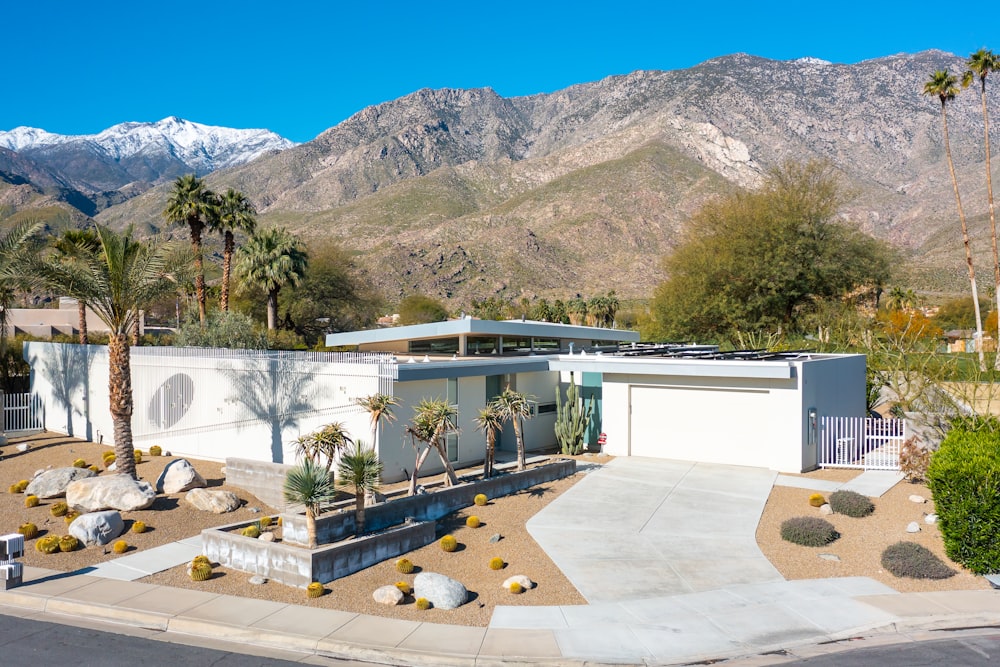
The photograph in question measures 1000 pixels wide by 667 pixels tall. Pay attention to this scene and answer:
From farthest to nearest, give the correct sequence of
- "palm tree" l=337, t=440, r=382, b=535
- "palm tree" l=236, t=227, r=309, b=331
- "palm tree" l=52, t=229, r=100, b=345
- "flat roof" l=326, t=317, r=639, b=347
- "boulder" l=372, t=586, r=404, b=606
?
"palm tree" l=236, t=227, r=309, b=331, "flat roof" l=326, t=317, r=639, b=347, "palm tree" l=52, t=229, r=100, b=345, "palm tree" l=337, t=440, r=382, b=535, "boulder" l=372, t=586, r=404, b=606

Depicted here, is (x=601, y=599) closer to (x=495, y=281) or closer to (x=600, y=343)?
(x=600, y=343)

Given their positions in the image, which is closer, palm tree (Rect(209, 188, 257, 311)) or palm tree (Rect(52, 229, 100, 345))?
palm tree (Rect(52, 229, 100, 345))

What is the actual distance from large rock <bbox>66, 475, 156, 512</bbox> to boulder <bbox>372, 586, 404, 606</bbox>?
8.38 m

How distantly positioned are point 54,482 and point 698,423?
62.4ft

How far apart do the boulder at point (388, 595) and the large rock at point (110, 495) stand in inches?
330

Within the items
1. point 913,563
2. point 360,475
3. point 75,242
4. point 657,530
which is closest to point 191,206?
point 75,242

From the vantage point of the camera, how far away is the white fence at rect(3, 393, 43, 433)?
98.5ft

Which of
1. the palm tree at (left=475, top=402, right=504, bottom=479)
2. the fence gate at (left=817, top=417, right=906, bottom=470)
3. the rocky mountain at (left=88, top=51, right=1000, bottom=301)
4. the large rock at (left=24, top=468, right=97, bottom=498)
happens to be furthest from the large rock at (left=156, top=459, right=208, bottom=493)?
the rocky mountain at (left=88, top=51, right=1000, bottom=301)

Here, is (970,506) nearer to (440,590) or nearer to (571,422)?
(440,590)

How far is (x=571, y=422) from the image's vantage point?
25.5 meters

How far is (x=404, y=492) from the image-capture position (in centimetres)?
1788

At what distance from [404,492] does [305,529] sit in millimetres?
3915

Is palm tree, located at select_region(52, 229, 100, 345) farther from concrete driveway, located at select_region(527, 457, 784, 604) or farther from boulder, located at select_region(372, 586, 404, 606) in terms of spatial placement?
concrete driveway, located at select_region(527, 457, 784, 604)

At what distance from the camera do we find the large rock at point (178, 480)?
19.5 m
